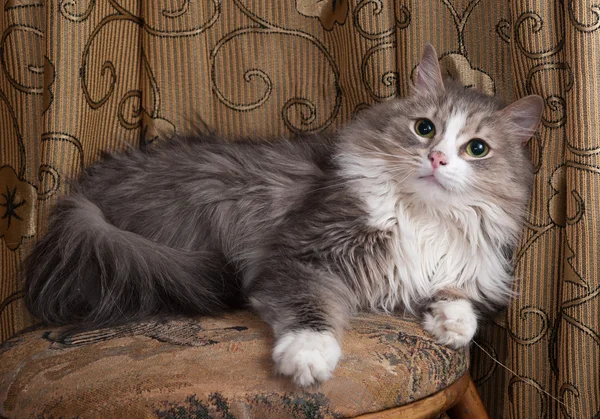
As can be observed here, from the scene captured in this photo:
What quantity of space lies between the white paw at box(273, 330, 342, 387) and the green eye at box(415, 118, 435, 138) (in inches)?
19.7

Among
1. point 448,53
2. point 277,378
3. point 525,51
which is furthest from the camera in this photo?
point 448,53

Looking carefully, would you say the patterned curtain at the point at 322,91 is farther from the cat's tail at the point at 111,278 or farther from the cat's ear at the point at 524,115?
the cat's tail at the point at 111,278

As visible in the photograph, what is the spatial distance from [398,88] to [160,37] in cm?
63

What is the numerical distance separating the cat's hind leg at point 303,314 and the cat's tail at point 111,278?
11 cm

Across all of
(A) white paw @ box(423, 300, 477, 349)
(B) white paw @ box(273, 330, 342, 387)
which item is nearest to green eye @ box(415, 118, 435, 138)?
(A) white paw @ box(423, 300, 477, 349)

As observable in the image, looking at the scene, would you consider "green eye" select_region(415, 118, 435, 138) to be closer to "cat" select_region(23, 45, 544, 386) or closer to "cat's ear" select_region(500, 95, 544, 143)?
"cat" select_region(23, 45, 544, 386)

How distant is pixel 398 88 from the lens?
1.54m

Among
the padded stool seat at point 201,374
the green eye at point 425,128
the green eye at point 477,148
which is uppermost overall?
the green eye at point 425,128

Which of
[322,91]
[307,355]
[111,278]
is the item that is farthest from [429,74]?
[111,278]

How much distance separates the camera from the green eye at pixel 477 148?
4.18 feet

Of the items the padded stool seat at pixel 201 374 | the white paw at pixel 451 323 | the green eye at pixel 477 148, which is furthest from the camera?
the green eye at pixel 477 148

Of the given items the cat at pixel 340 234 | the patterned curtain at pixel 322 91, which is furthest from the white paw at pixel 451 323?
the patterned curtain at pixel 322 91

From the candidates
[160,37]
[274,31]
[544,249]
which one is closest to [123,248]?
[160,37]

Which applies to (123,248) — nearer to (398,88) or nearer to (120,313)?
(120,313)
